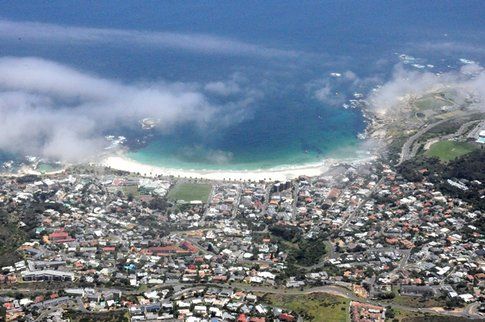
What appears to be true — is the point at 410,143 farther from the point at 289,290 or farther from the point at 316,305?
the point at 316,305

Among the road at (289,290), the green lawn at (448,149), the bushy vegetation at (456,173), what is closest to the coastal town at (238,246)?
the road at (289,290)

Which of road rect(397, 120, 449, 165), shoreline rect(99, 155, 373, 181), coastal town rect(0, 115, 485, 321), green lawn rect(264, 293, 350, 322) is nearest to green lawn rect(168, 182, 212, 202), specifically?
coastal town rect(0, 115, 485, 321)

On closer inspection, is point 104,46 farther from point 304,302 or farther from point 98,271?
point 304,302

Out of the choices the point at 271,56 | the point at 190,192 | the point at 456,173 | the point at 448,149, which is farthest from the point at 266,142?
the point at 271,56

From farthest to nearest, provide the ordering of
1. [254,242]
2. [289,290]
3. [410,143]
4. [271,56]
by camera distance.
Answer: [271,56] → [410,143] → [254,242] → [289,290]

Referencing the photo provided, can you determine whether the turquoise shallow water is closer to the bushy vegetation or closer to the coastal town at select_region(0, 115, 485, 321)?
the coastal town at select_region(0, 115, 485, 321)
